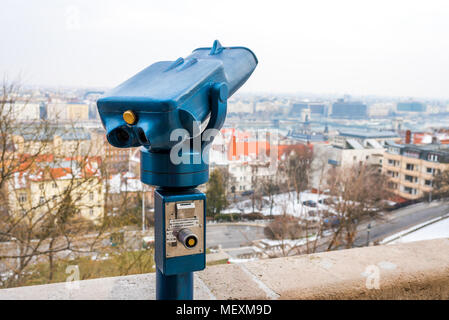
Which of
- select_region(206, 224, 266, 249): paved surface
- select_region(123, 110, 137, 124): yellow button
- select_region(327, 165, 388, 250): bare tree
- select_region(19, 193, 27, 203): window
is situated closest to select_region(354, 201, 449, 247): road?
select_region(327, 165, 388, 250): bare tree

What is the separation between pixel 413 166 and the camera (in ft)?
28.5

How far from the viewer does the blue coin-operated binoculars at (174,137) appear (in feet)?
2.20

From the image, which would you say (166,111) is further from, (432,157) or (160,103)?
(432,157)

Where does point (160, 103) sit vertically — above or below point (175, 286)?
above

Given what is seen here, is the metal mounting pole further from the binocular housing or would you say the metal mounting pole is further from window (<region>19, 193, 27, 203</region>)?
window (<region>19, 193, 27, 203</region>)

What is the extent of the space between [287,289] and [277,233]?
5981 mm

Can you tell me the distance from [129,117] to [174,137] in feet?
0.29

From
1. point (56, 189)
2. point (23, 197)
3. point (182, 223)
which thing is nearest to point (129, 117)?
point (182, 223)

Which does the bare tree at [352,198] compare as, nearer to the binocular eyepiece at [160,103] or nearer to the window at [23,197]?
the window at [23,197]

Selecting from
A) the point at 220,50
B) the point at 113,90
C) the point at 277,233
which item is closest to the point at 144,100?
the point at 113,90

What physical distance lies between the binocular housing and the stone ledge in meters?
0.43

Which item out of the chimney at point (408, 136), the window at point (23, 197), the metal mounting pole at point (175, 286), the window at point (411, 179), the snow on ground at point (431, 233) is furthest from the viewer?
the chimney at point (408, 136)

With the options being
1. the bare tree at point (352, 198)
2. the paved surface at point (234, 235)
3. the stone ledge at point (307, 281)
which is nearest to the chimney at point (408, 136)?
the bare tree at point (352, 198)

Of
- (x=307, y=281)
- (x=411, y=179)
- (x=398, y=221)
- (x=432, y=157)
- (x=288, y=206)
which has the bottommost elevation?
(x=398, y=221)
